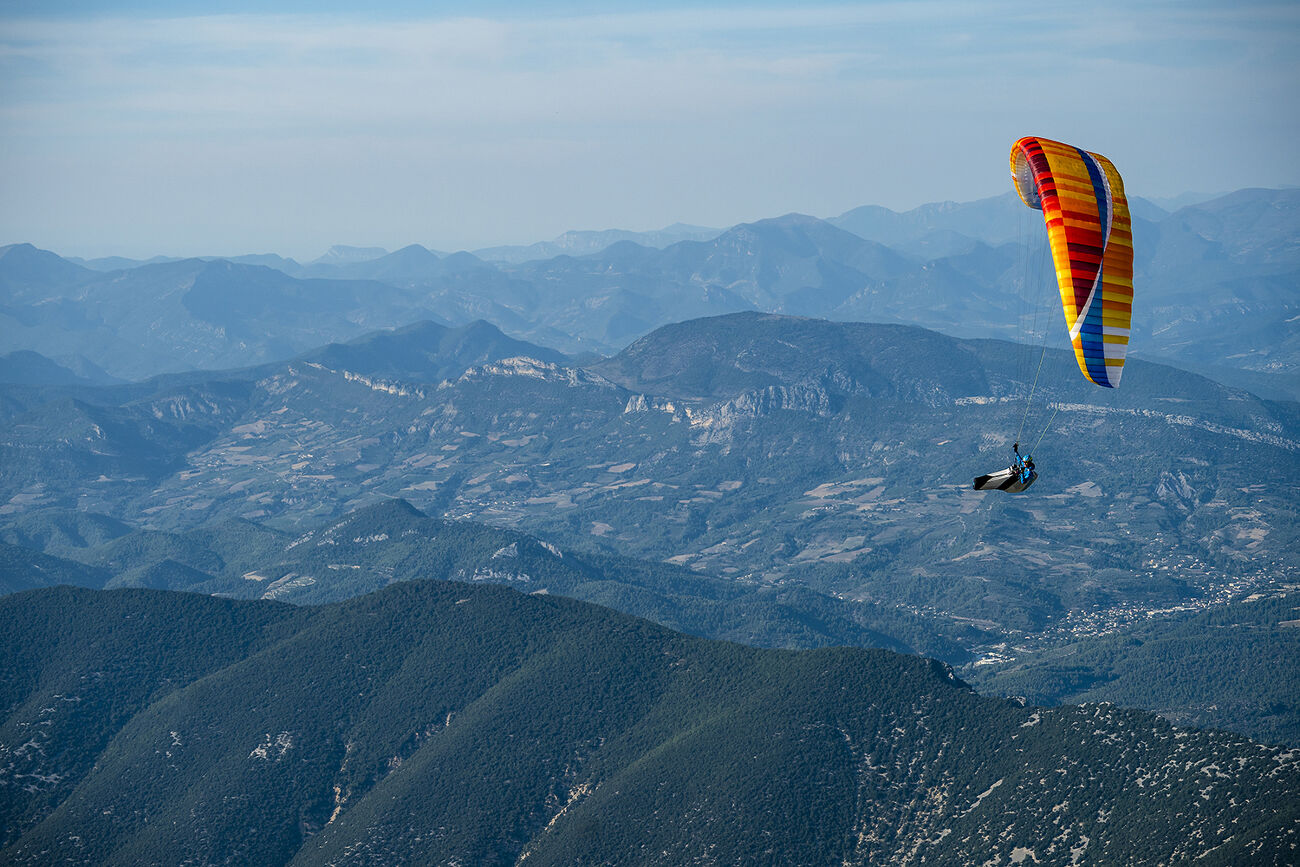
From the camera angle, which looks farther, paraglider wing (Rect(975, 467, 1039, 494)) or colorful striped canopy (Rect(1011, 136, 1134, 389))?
paraglider wing (Rect(975, 467, 1039, 494))

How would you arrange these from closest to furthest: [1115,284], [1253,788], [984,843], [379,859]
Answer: [1115,284]
[1253,788]
[984,843]
[379,859]

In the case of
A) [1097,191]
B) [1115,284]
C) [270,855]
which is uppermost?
[1097,191]

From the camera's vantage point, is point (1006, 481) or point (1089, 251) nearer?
point (1089, 251)

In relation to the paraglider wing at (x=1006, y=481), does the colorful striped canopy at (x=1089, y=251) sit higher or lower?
higher

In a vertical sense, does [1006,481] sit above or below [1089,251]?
below

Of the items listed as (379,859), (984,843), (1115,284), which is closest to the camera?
(1115,284)

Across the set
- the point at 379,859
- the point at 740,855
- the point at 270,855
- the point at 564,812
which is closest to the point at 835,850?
the point at 740,855

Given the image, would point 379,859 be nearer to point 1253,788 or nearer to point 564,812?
point 564,812

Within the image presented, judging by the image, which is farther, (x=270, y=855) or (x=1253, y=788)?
(x=270, y=855)
